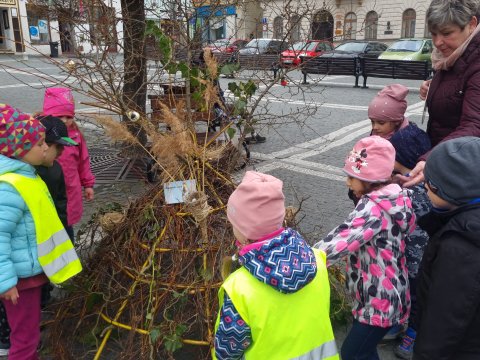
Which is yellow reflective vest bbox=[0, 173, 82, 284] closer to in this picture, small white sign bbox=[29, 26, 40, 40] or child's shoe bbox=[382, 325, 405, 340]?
child's shoe bbox=[382, 325, 405, 340]

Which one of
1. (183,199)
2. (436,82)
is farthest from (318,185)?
(183,199)

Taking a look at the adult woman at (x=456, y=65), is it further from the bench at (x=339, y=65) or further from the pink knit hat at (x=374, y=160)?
the bench at (x=339, y=65)

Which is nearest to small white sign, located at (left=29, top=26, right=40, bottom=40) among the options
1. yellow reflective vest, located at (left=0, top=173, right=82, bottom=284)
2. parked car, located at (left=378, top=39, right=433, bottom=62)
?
parked car, located at (left=378, top=39, right=433, bottom=62)

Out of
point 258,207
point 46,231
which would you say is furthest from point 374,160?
point 46,231

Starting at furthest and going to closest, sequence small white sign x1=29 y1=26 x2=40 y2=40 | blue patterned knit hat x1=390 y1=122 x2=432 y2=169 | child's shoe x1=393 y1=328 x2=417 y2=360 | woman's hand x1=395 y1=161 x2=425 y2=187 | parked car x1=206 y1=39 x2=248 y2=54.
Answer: small white sign x1=29 y1=26 x2=40 y2=40 < parked car x1=206 y1=39 x2=248 y2=54 < child's shoe x1=393 y1=328 x2=417 y2=360 < blue patterned knit hat x1=390 y1=122 x2=432 y2=169 < woman's hand x1=395 y1=161 x2=425 y2=187

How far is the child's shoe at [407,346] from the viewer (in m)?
2.71

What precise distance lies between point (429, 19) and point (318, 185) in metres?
3.35

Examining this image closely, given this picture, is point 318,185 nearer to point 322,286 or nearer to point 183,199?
point 183,199

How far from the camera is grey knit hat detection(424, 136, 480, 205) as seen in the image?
5.59 feet

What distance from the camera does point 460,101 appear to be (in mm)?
2502

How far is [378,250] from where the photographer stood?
7.22 ft

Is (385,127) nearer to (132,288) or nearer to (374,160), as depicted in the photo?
(374,160)

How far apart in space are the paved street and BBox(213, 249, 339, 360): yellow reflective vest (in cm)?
123

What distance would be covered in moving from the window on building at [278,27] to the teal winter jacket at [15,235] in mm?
2016
